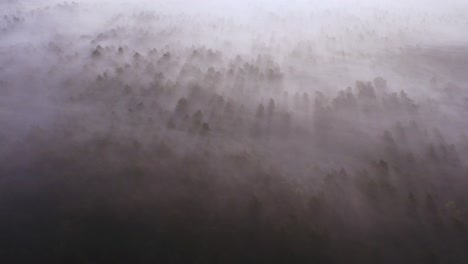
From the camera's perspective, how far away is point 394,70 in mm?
13297

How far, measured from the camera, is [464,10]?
23.1m

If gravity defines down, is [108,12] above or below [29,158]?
above

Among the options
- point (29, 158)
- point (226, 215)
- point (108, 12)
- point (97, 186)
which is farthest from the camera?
point (108, 12)

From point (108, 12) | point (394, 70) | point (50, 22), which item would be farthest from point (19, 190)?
point (108, 12)

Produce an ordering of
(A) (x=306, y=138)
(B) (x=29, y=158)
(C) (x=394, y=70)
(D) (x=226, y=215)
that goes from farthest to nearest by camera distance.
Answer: (C) (x=394, y=70) → (A) (x=306, y=138) → (B) (x=29, y=158) → (D) (x=226, y=215)

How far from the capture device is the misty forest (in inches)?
234

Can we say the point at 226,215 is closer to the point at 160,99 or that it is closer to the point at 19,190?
the point at 19,190

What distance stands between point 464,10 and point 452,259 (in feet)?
80.7

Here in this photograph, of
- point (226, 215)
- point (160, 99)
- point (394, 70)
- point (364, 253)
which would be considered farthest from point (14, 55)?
point (394, 70)

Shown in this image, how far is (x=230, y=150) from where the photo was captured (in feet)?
27.1

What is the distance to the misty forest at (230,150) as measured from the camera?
594cm

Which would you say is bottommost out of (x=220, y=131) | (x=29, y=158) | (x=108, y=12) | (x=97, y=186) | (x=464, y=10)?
(x=97, y=186)

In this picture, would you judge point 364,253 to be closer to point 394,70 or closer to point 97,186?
point 97,186

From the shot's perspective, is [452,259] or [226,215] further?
[226,215]
